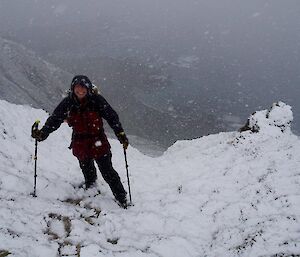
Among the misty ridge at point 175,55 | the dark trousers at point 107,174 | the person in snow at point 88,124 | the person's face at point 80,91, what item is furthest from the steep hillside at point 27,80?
the person's face at point 80,91

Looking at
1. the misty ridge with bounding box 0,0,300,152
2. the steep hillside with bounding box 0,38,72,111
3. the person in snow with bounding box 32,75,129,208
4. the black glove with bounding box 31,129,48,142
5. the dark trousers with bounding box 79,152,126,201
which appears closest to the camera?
the person in snow with bounding box 32,75,129,208

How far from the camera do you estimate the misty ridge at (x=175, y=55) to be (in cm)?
5556

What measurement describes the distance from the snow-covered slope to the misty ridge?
65.9 feet

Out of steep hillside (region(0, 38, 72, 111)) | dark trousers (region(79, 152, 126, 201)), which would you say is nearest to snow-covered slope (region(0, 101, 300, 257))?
dark trousers (region(79, 152, 126, 201))

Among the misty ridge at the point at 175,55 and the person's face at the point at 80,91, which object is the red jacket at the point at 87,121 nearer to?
the person's face at the point at 80,91

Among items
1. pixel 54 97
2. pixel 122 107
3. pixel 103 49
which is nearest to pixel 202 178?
pixel 54 97

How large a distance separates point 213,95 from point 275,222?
181 ft

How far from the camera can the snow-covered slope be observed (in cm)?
702

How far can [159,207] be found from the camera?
930 cm

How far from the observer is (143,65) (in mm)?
72750

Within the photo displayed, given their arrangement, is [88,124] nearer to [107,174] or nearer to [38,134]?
[38,134]

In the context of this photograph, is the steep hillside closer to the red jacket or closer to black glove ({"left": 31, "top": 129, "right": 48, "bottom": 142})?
black glove ({"left": 31, "top": 129, "right": 48, "bottom": 142})

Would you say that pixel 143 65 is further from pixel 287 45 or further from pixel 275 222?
pixel 275 222

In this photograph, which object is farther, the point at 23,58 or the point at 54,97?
the point at 23,58
